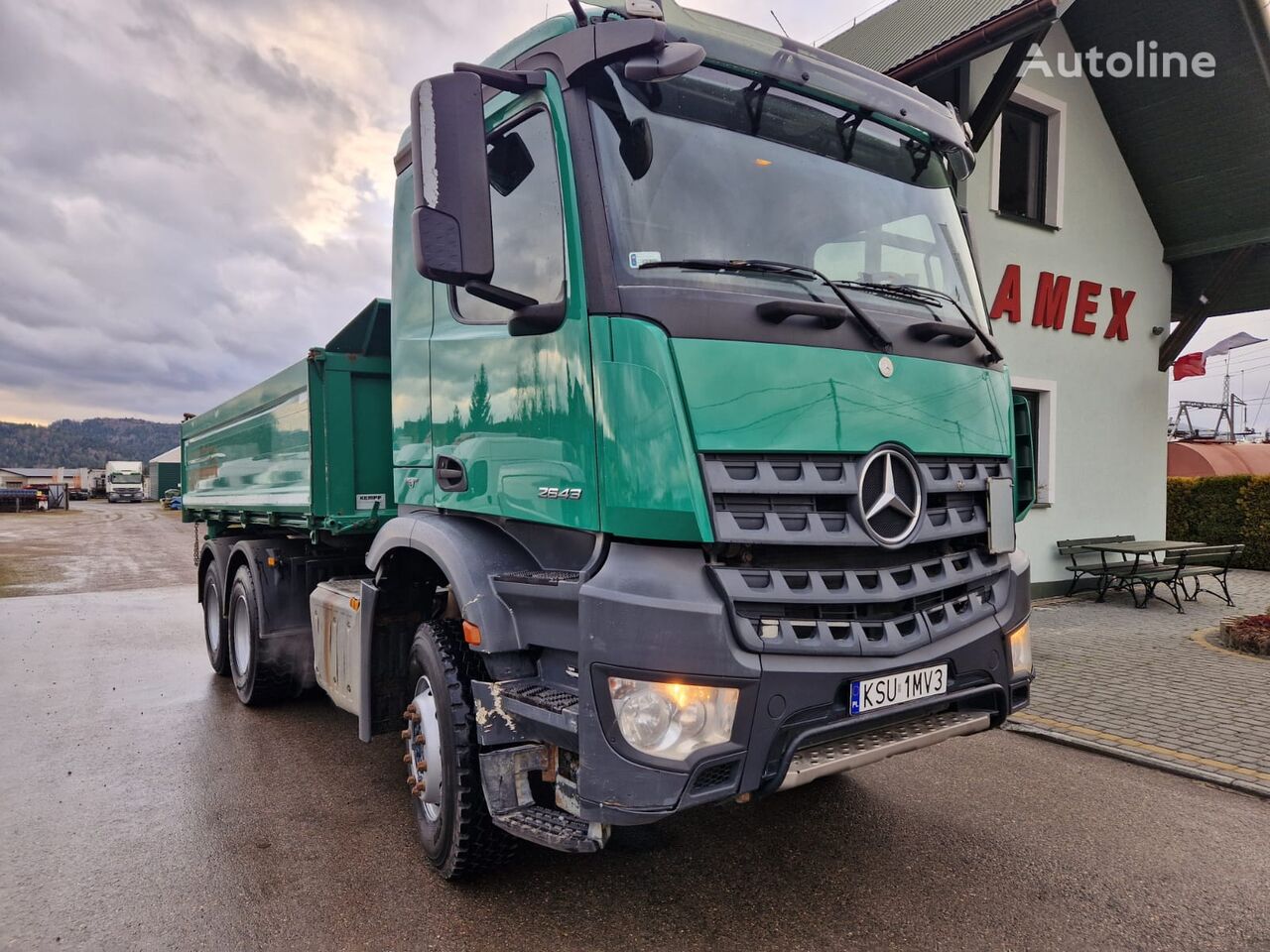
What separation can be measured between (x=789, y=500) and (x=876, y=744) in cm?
85

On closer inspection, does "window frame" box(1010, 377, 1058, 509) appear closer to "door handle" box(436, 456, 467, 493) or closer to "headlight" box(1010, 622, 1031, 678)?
"headlight" box(1010, 622, 1031, 678)

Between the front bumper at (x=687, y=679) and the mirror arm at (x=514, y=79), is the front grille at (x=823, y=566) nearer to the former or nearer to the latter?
the front bumper at (x=687, y=679)

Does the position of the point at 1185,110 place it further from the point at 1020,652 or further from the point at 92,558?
the point at 92,558

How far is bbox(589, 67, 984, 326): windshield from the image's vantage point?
2.56 metres

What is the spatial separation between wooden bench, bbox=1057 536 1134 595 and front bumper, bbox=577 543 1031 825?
8753mm

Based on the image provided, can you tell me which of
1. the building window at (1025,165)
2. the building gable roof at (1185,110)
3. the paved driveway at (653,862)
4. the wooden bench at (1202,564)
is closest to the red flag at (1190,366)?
the building gable roof at (1185,110)

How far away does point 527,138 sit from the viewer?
110 inches

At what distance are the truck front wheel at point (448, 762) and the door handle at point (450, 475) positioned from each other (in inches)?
21.2

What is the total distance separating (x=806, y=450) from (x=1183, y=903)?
2361 millimetres

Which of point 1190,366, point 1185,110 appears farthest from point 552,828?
point 1190,366

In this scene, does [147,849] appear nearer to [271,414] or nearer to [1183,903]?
[271,414]

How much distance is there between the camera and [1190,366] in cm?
1178

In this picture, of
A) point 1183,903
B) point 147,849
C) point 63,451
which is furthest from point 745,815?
point 63,451

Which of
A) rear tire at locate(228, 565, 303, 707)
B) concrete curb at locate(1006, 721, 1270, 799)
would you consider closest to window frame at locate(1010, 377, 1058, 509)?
concrete curb at locate(1006, 721, 1270, 799)
